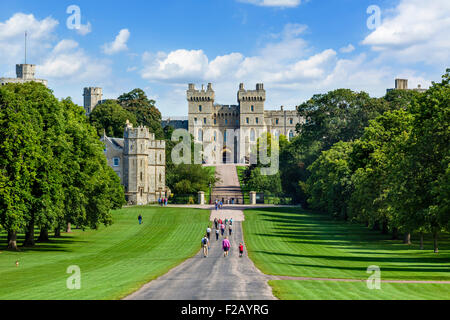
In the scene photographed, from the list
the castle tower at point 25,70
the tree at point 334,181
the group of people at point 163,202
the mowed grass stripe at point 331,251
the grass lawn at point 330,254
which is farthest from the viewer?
the castle tower at point 25,70

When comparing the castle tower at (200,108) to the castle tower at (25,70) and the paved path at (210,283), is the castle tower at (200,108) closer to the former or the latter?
the castle tower at (25,70)

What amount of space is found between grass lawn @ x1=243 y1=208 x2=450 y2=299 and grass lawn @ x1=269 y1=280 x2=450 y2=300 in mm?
34

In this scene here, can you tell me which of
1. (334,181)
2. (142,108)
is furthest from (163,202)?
(142,108)

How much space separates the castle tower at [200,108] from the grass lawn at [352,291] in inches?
6377

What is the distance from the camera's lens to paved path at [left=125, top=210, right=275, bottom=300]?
21.0 metres

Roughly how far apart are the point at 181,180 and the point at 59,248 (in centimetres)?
5522

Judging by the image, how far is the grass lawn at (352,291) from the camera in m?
21.5

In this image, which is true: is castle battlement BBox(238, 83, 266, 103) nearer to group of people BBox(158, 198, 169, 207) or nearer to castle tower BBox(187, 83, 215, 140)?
castle tower BBox(187, 83, 215, 140)

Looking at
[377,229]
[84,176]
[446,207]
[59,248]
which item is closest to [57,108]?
[84,176]

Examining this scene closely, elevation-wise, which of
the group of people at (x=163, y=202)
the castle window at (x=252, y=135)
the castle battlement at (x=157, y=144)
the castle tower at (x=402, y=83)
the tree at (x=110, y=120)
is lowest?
the group of people at (x=163, y=202)

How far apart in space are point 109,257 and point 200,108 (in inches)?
5758

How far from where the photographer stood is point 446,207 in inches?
1345

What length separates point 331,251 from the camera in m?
48.2

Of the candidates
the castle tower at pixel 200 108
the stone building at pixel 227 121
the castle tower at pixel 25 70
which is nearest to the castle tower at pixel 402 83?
the stone building at pixel 227 121
